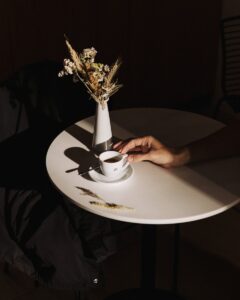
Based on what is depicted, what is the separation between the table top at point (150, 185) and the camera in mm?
1510

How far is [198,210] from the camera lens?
151 centimetres

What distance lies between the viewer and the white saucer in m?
1.65

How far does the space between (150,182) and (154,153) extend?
11cm

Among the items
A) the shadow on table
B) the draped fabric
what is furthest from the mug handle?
the draped fabric

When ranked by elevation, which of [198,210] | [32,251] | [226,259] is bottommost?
[226,259]

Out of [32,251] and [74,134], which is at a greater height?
[74,134]

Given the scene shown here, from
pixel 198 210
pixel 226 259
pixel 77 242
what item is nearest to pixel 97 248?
pixel 77 242

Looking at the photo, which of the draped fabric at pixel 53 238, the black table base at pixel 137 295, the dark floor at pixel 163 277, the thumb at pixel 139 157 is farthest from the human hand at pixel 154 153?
the dark floor at pixel 163 277

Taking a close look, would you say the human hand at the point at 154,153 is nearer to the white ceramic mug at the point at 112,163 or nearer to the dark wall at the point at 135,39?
the white ceramic mug at the point at 112,163

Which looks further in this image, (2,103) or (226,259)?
(226,259)

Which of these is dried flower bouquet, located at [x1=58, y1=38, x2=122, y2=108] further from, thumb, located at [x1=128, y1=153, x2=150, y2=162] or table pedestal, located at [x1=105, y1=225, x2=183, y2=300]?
table pedestal, located at [x1=105, y1=225, x2=183, y2=300]

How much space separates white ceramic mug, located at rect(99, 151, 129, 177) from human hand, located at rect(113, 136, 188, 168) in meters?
0.04

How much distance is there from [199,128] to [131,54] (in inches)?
62.0

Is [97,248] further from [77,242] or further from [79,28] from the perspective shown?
[79,28]
